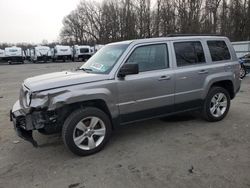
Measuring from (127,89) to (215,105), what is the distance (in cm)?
242

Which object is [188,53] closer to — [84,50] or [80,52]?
[80,52]

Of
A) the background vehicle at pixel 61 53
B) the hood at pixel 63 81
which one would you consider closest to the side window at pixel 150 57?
the hood at pixel 63 81

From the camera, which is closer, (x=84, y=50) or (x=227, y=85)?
(x=227, y=85)

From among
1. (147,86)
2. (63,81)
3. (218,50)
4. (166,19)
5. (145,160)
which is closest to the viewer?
(145,160)

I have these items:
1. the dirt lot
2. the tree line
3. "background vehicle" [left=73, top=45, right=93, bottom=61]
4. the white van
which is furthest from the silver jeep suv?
"background vehicle" [left=73, top=45, right=93, bottom=61]

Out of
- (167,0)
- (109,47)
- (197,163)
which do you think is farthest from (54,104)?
(167,0)

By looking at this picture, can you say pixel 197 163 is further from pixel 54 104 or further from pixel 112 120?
pixel 54 104

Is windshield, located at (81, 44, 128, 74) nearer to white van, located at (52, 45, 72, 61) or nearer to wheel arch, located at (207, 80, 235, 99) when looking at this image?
wheel arch, located at (207, 80, 235, 99)

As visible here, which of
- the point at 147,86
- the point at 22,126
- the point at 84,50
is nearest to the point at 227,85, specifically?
the point at 147,86

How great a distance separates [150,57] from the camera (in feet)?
16.3

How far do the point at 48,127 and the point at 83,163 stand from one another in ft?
2.54

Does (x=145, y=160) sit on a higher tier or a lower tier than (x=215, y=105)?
lower

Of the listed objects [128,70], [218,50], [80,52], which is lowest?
[128,70]

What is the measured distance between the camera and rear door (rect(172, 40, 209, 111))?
5.23 metres
